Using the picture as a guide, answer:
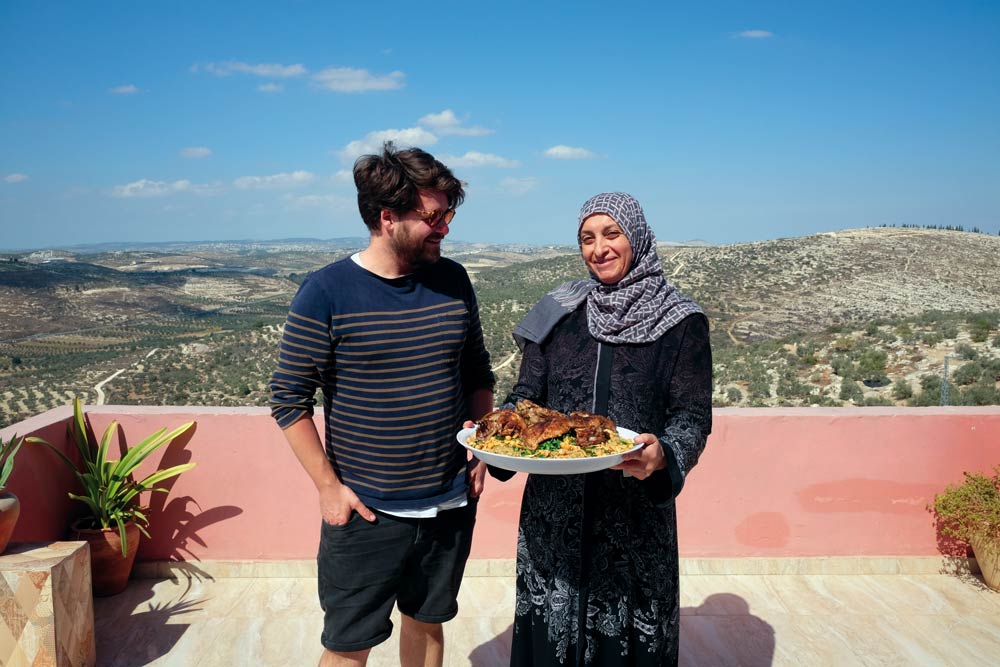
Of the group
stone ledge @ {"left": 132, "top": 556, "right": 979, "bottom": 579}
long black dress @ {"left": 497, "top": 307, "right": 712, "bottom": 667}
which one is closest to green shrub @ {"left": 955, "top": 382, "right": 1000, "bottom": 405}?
stone ledge @ {"left": 132, "top": 556, "right": 979, "bottom": 579}

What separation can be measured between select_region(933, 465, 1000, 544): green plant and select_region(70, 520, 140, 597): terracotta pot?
3534 mm

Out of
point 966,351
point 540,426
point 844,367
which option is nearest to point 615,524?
point 540,426

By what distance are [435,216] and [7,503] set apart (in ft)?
6.04

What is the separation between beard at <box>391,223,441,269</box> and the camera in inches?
66.2

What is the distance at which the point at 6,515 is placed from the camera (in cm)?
236

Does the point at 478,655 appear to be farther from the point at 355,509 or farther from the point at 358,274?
the point at 358,274

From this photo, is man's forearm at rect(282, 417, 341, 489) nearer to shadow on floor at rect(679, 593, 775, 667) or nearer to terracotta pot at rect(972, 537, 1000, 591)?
shadow on floor at rect(679, 593, 775, 667)

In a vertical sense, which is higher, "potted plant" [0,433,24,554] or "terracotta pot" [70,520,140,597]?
"potted plant" [0,433,24,554]

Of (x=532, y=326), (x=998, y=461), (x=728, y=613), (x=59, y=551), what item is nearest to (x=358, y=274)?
(x=532, y=326)

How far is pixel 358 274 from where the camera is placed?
1.69 m

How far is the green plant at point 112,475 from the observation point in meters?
3.04

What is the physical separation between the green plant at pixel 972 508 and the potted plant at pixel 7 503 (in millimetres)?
3696

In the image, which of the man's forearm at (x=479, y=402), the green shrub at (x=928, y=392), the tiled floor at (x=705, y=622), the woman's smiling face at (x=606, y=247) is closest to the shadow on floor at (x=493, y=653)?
the tiled floor at (x=705, y=622)

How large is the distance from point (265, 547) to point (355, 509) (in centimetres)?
183
